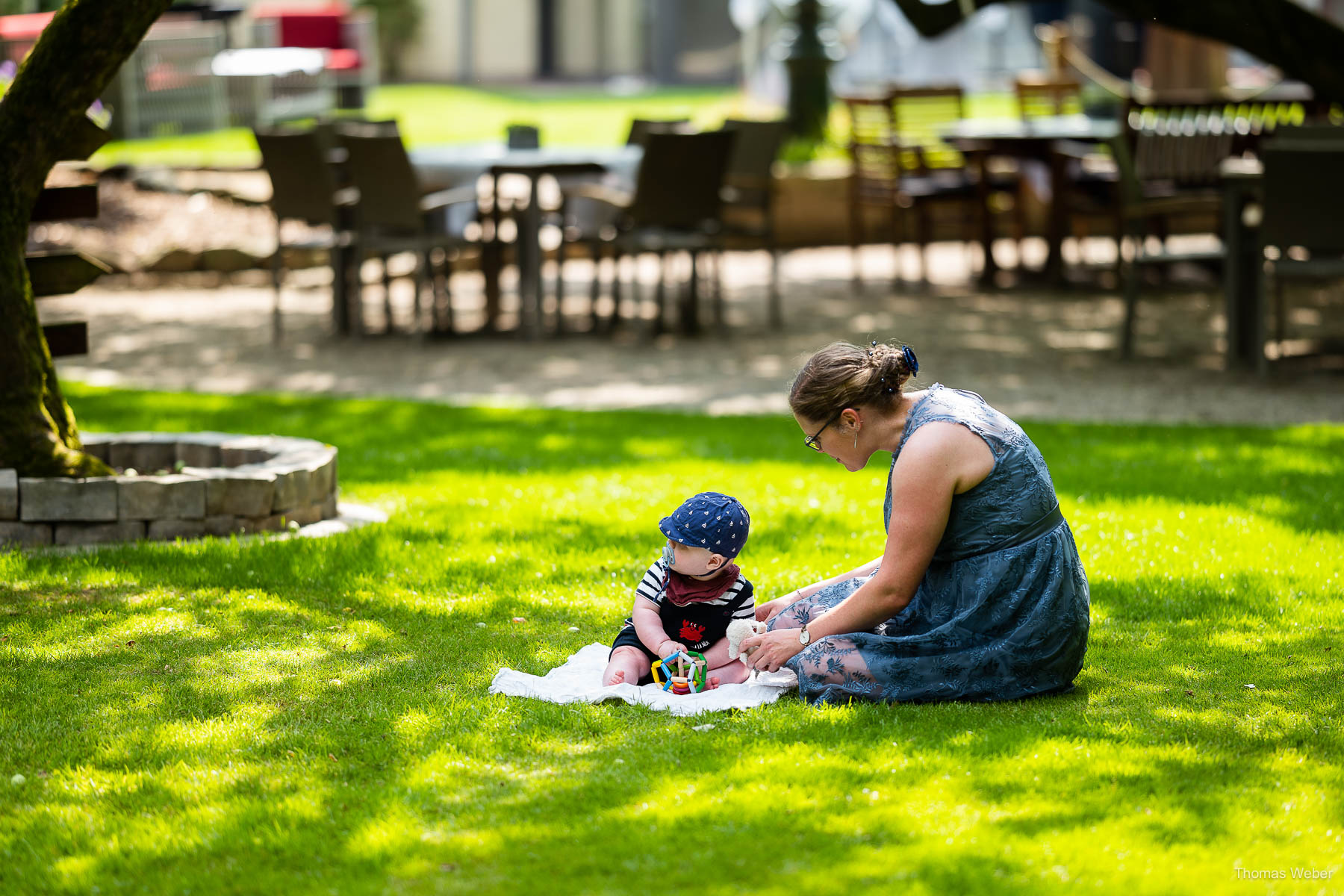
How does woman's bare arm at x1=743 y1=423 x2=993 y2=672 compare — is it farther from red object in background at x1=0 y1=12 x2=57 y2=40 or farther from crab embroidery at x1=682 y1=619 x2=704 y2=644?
red object in background at x1=0 y1=12 x2=57 y2=40

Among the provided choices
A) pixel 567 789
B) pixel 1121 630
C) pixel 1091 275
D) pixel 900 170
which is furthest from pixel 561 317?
pixel 567 789

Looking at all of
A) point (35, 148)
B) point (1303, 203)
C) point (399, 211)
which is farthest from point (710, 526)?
point (399, 211)

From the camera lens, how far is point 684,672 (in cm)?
411

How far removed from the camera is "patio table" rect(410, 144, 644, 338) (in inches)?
418

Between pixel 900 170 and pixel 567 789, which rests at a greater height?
pixel 900 170

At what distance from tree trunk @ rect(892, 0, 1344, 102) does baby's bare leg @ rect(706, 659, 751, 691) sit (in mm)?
6457

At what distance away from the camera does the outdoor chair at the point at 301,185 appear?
10469 mm

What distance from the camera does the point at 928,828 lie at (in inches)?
123

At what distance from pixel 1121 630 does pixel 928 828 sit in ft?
5.95

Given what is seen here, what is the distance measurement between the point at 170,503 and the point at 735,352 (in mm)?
5861

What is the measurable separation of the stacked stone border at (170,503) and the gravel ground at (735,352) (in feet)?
9.17

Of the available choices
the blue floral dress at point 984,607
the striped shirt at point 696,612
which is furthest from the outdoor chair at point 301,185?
the blue floral dress at point 984,607

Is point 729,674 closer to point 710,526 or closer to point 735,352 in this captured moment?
point 710,526

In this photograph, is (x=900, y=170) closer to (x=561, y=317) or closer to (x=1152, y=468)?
(x=561, y=317)
